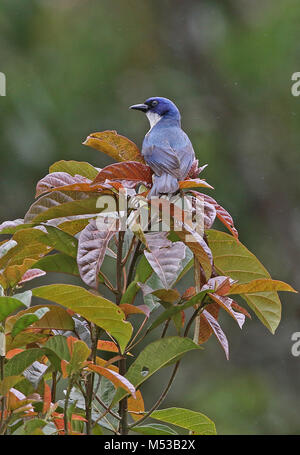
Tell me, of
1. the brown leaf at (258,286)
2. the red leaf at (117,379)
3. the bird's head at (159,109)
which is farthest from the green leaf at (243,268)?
the bird's head at (159,109)

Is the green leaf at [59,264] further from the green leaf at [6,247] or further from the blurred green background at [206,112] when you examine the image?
the blurred green background at [206,112]

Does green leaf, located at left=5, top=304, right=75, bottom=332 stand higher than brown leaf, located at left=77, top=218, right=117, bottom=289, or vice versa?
brown leaf, located at left=77, top=218, right=117, bottom=289

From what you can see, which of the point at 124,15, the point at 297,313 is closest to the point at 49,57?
the point at 124,15

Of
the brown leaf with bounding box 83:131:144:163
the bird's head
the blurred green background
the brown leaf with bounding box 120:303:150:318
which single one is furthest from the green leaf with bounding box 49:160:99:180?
the blurred green background

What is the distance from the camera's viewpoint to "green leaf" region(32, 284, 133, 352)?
1007 mm

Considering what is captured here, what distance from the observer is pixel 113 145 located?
4.13 feet

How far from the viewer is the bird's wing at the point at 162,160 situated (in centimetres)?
126

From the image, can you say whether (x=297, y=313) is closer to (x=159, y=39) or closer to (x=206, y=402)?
(x=206, y=402)

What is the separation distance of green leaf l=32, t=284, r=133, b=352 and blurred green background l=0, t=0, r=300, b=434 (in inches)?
133

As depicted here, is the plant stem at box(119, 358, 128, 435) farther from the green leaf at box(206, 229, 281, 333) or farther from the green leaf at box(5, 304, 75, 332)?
the green leaf at box(206, 229, 281, 333)

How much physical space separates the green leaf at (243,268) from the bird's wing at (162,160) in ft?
0.43

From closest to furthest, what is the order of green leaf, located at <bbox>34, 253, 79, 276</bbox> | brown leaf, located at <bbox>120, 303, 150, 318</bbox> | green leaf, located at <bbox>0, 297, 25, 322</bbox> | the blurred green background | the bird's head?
green leaf, located at <bbox>0, 297, 25, 322</bbox>, brown leaf, located at <bbox>120, 303, 150, 318</bbox>, green leaf, located at <bbox>34, 253, 79, 276</bbox>, the bird's head, the blurred green background

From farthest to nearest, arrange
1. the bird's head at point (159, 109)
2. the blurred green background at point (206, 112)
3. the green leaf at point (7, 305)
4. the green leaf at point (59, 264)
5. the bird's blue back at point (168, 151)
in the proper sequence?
the blurred green background at point (206, 112) → the bird's head at point (159, 109) → the bird's blue back at point (168, 151) → the green leaf at point (59, 264) → the green leaf at point (7, 305)

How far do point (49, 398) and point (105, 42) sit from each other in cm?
433
